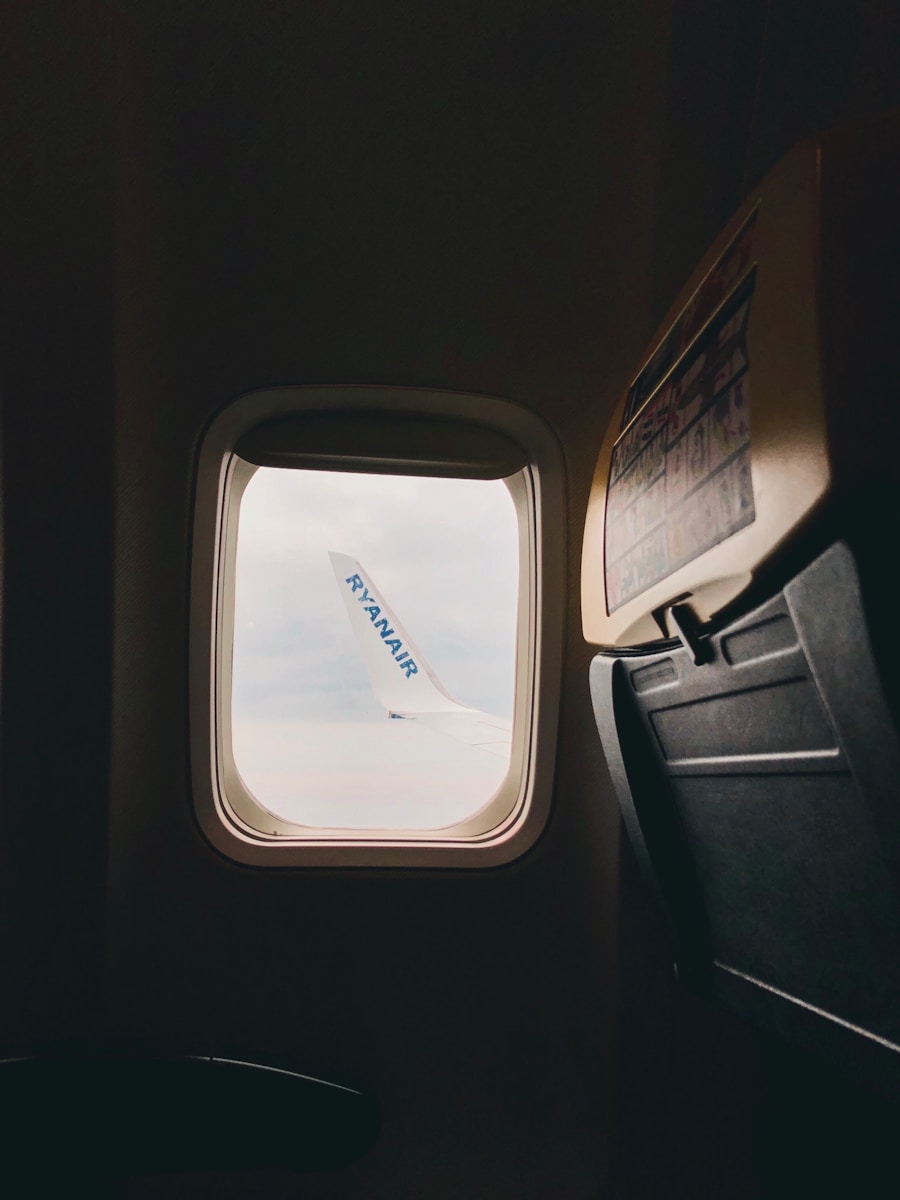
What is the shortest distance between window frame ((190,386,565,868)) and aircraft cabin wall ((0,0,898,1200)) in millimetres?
37

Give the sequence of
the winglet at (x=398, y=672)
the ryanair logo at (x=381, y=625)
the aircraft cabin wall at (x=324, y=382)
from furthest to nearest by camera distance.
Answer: the winglet at (x=398, y=672), the ryanair logo at (x=381, y=625), the aircraft cabin wall at (x=324, y=382)

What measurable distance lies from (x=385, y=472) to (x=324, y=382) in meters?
0.23

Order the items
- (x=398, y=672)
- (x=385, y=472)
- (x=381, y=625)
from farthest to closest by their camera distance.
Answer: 1. (x=398, y=672)
2. (x=381, y=625)
3. (x=385, y=472)

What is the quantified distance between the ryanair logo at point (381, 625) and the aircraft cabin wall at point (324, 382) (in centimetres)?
83

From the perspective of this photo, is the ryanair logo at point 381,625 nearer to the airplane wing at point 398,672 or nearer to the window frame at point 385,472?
the airplane wing at point 398,672

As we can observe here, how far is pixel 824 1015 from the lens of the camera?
733 millimetres

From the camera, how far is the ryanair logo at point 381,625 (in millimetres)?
2441

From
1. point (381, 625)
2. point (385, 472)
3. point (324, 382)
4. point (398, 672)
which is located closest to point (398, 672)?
point (398, 672)

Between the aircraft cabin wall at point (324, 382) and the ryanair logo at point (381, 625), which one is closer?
the aircraft cabin wall at point (324, 382)

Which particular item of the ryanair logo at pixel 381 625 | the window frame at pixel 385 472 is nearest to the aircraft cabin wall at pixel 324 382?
the window frame at pixel 385 472

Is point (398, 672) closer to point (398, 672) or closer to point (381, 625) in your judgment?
point (398, 672)

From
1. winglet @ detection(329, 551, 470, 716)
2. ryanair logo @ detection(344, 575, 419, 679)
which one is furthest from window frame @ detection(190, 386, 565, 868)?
winglet @ detection(329, 551, 470, 716)

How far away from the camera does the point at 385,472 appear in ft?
5.60

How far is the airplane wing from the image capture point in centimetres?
249
